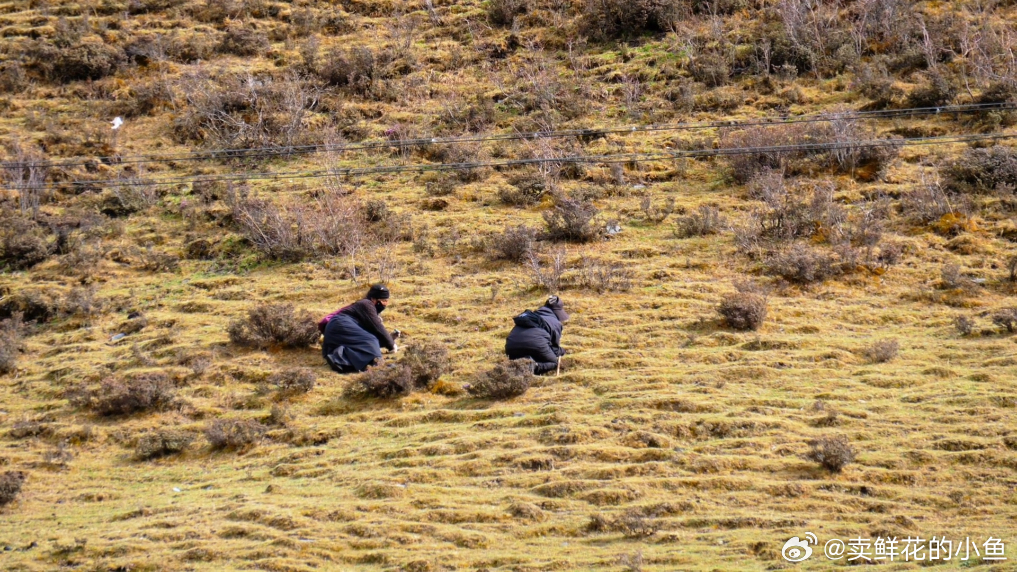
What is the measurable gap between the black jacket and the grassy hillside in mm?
332

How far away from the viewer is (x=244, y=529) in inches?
331

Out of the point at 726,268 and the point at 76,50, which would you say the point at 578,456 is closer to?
the point at 726,268

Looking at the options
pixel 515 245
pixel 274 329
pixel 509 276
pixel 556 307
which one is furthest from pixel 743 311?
pixel 274 329

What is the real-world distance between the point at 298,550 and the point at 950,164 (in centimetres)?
1286

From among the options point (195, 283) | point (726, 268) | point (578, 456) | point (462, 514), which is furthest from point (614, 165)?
point (462, 514)

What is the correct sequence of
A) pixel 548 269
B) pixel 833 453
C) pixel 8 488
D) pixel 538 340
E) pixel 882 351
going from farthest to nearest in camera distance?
1. pixel 548 269
2. pixel 538 340
3. pixel 882 351
4. pixel 8 488
5. pixel 833 453

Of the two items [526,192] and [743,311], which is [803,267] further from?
[526,192]

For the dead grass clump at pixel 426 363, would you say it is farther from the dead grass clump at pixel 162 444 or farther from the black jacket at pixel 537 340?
the dead grass clump at pixel 162 444

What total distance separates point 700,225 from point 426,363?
5.90 metres

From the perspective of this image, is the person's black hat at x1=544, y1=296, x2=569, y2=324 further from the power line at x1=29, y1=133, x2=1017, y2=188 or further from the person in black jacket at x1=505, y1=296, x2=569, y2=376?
the power line at x1=29, y1=133, x2=1017, y2=188

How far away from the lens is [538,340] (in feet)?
36.7

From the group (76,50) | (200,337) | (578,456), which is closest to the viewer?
(578,456)

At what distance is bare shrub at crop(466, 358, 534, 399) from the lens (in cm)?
1067

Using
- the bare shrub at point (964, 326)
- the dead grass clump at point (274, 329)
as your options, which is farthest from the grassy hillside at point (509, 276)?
the dead grass clump at point (274, 329)
